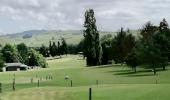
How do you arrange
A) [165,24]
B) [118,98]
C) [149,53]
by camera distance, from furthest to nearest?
[165,24], [149,53], [118,98]

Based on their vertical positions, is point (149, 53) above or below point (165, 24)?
below

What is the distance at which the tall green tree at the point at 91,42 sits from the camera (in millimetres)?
160250

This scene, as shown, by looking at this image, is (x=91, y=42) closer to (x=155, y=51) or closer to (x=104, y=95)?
(x=155, y=51)

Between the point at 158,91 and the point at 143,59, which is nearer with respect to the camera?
the point at 158,91

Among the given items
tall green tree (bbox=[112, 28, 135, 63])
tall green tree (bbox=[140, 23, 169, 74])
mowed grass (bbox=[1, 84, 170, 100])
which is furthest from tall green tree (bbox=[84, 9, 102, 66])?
mowed grass (bbox=[1, 84, 170, 100])

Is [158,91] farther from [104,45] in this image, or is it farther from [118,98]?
[104,45]

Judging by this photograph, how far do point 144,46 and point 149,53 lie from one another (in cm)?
443

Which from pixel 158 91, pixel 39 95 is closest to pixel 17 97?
pixel 39 95

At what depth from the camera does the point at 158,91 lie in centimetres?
4100

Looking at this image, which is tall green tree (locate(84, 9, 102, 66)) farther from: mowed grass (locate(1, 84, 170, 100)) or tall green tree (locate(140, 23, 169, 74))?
mowed grass (locate(1, 84, 170, 100))

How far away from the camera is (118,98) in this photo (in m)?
38.6

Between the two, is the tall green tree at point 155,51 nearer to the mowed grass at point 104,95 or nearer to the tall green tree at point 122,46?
the tall green tree at point 122,46

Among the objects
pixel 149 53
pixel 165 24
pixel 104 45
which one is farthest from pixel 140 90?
pixel 104 45

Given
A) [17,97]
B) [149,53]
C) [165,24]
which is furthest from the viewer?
[165,24]
